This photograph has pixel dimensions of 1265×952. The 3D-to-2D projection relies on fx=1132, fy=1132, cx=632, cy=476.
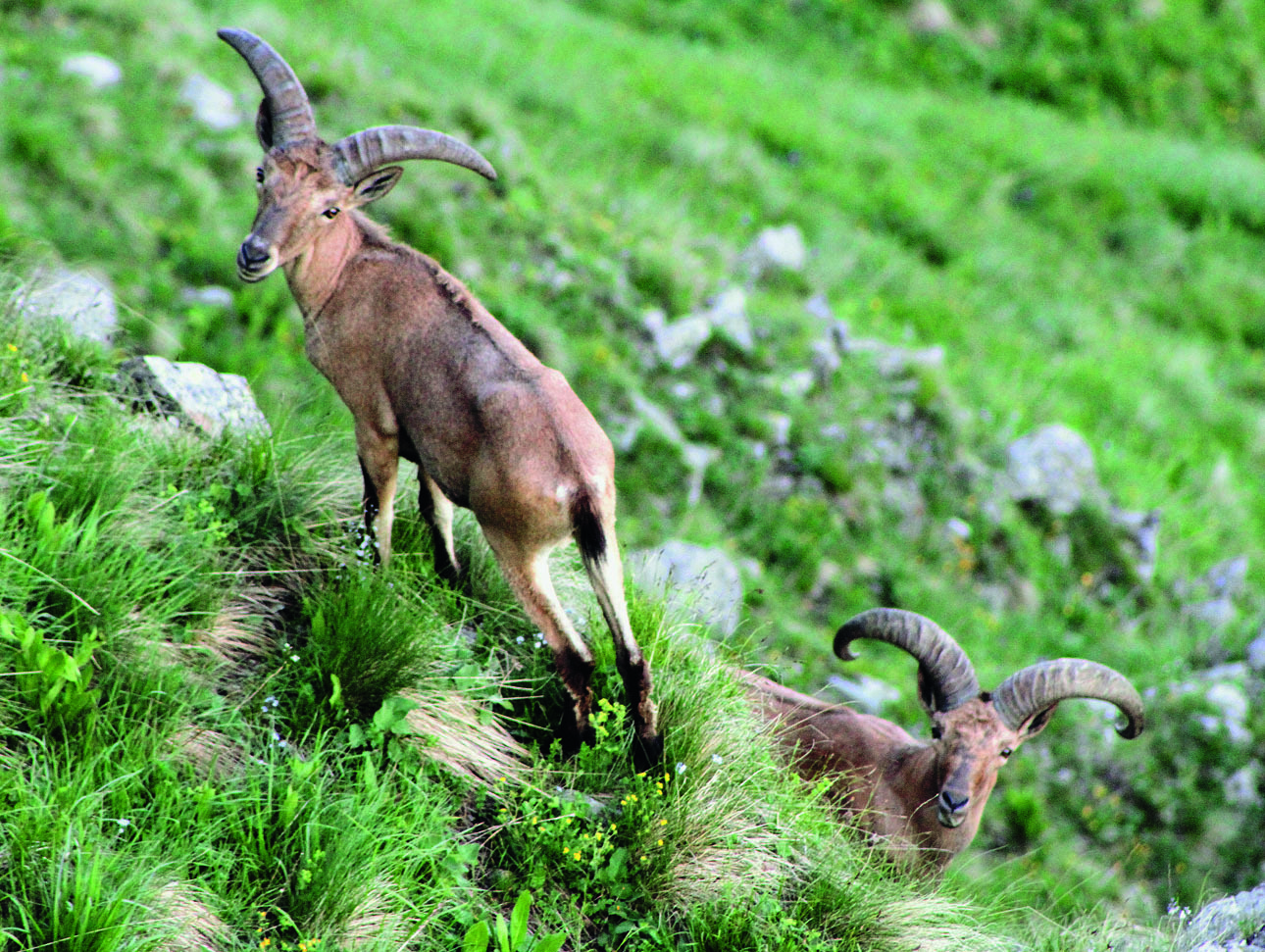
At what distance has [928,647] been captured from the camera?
556 cm

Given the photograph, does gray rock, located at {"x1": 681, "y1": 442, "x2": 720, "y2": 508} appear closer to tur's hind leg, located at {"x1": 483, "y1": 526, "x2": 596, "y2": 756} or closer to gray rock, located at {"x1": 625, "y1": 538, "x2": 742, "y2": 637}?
gray rock, located at {"x1": 625, "y1": 538, "x2": 742, "y2": 637}

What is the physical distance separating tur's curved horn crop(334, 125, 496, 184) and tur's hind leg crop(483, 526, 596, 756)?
150cm

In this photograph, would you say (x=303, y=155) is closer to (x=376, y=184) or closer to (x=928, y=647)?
(x=376, y=184)

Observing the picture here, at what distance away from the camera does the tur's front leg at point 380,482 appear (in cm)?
462

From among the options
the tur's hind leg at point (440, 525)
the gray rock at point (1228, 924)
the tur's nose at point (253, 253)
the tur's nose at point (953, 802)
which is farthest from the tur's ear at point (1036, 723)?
the tur's nose at point (253, 253)

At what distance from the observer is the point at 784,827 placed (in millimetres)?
4660

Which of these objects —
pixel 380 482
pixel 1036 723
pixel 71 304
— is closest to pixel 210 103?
pixel 71 304

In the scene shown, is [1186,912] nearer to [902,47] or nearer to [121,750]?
[121,750]

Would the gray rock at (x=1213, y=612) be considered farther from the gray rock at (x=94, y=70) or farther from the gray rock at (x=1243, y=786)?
the gray rock at (x=94, y=70)

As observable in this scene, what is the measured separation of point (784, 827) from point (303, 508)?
8.30 ft

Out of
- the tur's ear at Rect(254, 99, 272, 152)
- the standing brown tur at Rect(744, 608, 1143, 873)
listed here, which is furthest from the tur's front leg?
the standing brown tur at Rect(744, 608, 1143, 873)

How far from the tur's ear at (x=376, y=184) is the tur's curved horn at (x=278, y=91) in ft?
0.88

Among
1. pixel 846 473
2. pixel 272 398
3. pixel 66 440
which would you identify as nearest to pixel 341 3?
pixel 846 473

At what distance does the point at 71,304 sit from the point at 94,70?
5.92 meters
